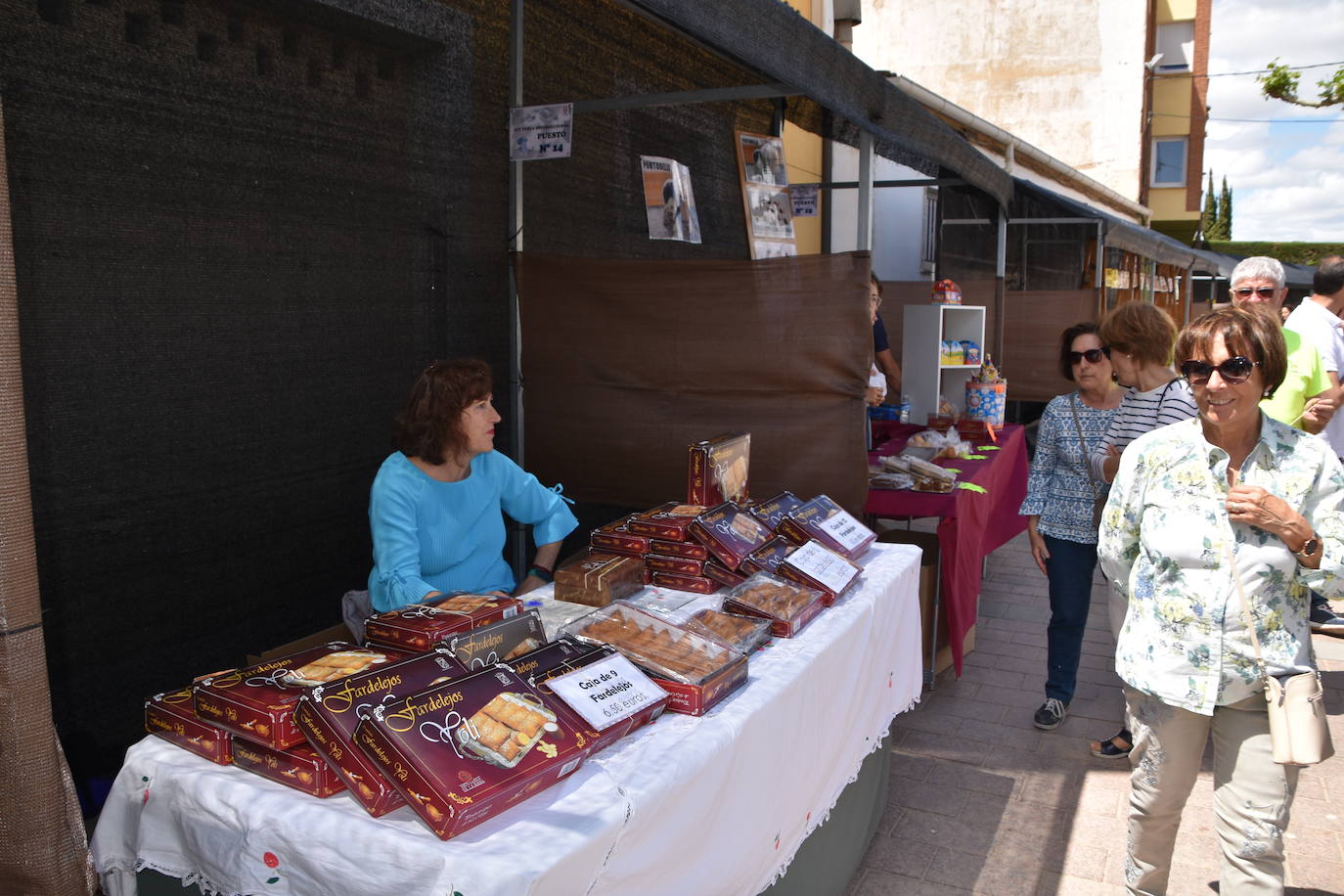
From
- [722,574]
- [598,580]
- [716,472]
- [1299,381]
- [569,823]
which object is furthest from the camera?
[1299,381]

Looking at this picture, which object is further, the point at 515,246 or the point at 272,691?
the point at 515,246

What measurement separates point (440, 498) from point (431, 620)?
1033mm

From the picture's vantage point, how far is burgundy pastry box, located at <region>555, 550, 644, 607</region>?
8.66ft

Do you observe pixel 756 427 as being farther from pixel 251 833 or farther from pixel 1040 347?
pixel 1040 347

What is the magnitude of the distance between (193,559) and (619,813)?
2172 millimetres

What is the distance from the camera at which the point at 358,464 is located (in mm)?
3873

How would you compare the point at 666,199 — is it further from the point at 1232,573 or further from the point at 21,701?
the point at 21,701

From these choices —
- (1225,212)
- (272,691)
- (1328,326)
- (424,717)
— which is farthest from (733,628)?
(1225,212)

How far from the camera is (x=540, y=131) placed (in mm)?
4254

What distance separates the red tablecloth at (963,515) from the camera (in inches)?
166

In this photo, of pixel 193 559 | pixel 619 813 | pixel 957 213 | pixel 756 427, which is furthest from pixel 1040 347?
pixel 619 813

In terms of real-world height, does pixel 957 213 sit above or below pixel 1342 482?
above

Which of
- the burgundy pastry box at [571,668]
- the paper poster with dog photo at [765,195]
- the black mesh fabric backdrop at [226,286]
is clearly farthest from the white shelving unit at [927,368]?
the burgundy pastry box at [571,668]

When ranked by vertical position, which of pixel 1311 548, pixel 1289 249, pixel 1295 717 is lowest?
pixel 1295 717
